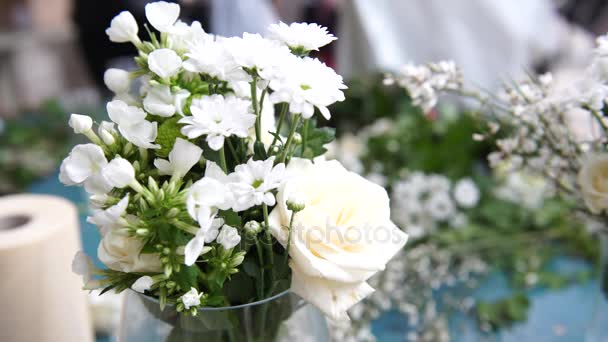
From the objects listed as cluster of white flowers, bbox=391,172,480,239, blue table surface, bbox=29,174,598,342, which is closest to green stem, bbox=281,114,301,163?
blue table surface, bbox=29,174,598,342

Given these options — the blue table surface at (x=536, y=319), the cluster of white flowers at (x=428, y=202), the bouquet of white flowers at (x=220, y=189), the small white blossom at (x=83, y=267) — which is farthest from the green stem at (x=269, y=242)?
the cluster of white flowers at (x=428, y=202)

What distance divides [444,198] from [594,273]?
23cm

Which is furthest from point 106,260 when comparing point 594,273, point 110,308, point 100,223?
point 594,273

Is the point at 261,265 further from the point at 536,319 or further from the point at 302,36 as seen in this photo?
the point at 536,319

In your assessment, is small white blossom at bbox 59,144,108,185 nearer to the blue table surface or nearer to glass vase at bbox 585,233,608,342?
the blue table surface

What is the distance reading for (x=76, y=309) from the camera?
1.59ft

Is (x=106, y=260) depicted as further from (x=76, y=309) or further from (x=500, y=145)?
(x=500, y=145)

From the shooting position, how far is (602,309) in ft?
1.90

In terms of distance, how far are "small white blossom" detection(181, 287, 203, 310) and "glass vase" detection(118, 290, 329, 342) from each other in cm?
3

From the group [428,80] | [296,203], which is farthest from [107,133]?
[428,80]

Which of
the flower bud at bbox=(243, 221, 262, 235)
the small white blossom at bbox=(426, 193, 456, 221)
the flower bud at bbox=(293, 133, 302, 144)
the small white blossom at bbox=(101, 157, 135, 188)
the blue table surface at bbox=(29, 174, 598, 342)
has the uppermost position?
the small white blossom at bbox=(101, 157, 135, 188)

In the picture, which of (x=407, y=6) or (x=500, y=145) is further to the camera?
(x=407, y=6)

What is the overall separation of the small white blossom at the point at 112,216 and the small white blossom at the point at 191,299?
5 cm

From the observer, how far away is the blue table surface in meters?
0.63
